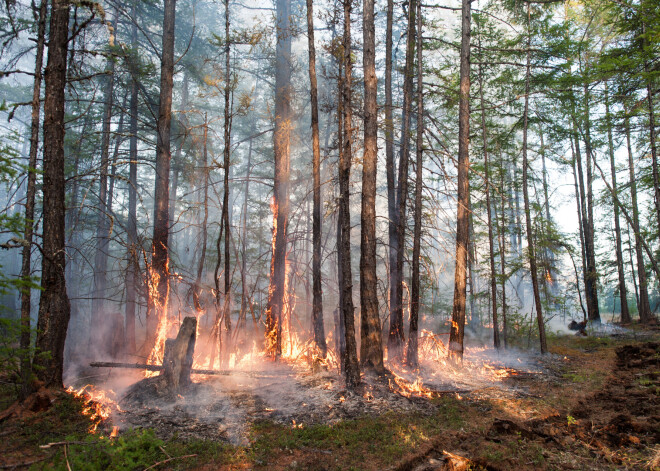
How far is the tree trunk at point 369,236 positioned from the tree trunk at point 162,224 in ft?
17.6

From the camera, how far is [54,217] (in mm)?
6445

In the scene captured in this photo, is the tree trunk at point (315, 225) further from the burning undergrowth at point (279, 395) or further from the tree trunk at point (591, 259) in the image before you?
the tree trunk at point (591, 259)

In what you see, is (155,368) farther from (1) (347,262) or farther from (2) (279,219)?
(2) (279,219)

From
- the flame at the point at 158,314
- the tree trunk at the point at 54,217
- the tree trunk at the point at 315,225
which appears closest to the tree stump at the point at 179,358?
the tree trunk at the point at 54,217

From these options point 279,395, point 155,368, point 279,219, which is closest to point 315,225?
point 279,219

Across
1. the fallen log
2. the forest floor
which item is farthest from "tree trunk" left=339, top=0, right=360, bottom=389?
the fallen log

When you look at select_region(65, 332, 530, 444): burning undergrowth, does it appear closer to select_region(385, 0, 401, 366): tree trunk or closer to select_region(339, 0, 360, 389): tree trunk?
select_region(339, 0, 360, 389): tree trunk

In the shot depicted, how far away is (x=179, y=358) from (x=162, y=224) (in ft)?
13.3

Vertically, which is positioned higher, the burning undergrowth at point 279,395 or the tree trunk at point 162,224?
the tree trunk at point 162,224

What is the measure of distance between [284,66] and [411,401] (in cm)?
1202

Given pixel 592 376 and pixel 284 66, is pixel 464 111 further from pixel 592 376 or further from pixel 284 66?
pixel 592 376

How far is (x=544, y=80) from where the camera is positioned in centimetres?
1233

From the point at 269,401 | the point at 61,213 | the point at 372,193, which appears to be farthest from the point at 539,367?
the point at 61,213

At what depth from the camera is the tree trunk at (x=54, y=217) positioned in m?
6.27
